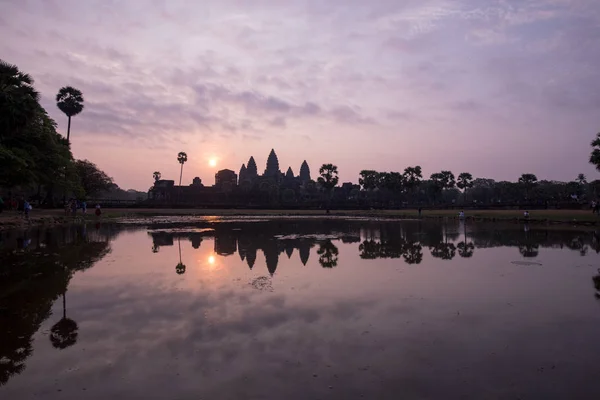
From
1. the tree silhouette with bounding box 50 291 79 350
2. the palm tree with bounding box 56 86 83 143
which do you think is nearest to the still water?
the tree silhouette with bounding box 50 291 79 350

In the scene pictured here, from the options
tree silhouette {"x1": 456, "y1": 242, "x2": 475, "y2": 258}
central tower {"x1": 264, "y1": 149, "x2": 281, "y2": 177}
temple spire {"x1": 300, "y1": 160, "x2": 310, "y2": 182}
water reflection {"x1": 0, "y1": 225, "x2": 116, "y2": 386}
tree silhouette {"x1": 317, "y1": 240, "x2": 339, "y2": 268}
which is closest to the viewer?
water reflection {"x1": 0, "y1": 225, "x2": 116, "y2": 386}

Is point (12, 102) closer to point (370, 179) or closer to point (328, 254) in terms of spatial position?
point (328, 254)

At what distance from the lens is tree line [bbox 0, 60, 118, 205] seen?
27.0 meters

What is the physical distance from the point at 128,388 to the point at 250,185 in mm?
111266

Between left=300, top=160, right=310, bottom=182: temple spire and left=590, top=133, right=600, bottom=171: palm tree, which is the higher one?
left=300, top=160, right=310, bottom=182: temple spire

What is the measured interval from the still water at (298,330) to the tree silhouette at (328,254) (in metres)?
0.24

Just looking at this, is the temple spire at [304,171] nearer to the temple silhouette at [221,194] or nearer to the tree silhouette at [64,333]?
the temple silhouette at [221,194]

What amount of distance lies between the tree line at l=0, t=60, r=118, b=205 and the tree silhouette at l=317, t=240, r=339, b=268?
22.5 metres

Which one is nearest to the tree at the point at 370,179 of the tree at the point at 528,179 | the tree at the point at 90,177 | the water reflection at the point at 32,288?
the tree at the point at 528,179

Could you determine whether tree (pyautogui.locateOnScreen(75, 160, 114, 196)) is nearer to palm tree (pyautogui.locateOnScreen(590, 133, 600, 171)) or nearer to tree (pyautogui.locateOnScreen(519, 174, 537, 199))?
palm tree (pyautogui.locateOnScreen(590, 133, 600, 171))

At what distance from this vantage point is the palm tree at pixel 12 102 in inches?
1032

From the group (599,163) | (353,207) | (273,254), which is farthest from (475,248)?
(353,207)

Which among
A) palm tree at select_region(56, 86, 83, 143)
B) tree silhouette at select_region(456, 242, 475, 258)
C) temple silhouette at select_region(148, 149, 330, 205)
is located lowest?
tree silhouette at select_region(456, 242, 475, 258)

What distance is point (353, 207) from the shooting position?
8594 centimetres
